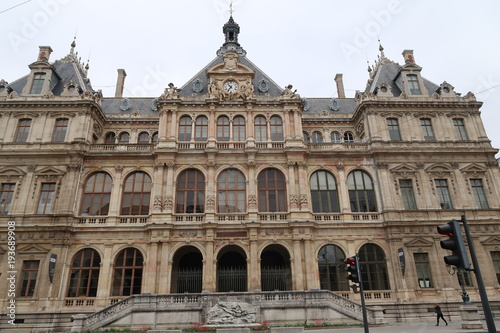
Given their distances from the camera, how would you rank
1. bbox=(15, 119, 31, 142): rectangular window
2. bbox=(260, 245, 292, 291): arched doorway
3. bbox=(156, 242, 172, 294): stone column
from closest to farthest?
bbox=(156, 242, 172, 294): stone column
bbox=(260, 245, 292, 291): arched doorway
bbox=(15, 119, 31, 142): rectangular window

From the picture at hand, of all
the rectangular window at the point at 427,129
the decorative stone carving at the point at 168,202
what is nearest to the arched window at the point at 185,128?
the decorative stone carving at the point at 168,202

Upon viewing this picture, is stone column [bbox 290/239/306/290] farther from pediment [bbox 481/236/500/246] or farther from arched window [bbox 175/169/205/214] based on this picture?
pediment [bbox 481/236/500/246]

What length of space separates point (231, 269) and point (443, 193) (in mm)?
18106

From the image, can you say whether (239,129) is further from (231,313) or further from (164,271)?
(231,313)

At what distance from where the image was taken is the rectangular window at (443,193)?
27.4 m

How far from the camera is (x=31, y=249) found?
2464 centimetres

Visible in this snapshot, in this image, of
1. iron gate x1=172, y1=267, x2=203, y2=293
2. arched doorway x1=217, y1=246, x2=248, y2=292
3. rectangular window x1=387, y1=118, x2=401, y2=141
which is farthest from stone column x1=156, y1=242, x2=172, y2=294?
rectangular window x1=387, y1=118, x2=401, y2=141

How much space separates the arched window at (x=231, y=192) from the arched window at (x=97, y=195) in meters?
8.82

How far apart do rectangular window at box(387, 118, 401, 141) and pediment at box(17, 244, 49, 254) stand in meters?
28.7

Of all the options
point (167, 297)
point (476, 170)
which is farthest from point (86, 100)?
point (476, 170)

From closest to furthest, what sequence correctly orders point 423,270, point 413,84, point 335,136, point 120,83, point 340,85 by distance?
point 423,270 → point 413,84 → point 335,136 → point 120,83 → point 340,85

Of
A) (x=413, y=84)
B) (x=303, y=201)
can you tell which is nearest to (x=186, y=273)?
(x=303, y=201)

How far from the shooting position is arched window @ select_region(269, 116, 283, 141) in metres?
29.3

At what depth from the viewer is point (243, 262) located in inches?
1085
